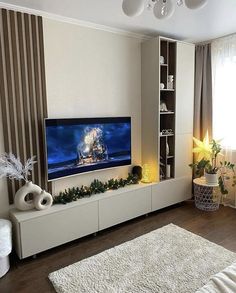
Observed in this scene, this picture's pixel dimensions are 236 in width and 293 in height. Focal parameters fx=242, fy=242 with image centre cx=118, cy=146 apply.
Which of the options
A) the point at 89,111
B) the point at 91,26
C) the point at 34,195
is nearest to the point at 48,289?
the point at 34,195

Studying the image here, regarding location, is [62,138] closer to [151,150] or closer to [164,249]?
[151,150]

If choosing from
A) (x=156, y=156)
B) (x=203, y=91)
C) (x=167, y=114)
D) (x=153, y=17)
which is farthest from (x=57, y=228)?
(x=203, y=91)

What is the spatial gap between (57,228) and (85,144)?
996mm

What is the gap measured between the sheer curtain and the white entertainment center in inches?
14.6

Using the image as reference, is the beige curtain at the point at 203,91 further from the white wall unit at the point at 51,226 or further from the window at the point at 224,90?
the white wall unit at the point at 51,226

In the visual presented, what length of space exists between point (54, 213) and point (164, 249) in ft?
3.87

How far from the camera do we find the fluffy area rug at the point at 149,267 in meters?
1.95

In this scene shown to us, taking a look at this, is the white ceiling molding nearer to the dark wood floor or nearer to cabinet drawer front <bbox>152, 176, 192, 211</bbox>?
cabinet drawer front <bbox>152, 176, 192, 211</bbox>

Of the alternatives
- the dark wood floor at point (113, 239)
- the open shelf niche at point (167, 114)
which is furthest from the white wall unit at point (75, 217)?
the open shelf niche at point (167, 114)

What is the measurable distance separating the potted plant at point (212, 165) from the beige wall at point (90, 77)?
0.90 meters

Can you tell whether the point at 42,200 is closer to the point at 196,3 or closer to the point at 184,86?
the point at 196,3

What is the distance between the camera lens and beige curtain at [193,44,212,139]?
145 inches

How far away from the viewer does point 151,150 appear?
3.44 metres

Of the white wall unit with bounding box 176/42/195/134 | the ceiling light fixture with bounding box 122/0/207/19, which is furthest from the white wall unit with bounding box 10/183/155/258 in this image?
the ceiling light fixture with bounding box 122/0/207/19
